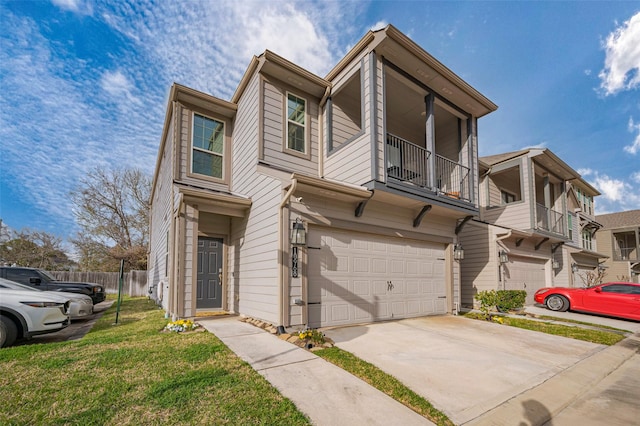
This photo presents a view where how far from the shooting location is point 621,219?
2436 centimetres

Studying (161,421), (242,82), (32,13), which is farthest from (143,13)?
(161,421)

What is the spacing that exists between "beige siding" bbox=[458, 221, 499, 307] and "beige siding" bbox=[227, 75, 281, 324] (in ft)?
24.1

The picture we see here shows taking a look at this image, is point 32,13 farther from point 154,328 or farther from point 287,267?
point 287,267

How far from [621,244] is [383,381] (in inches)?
1288

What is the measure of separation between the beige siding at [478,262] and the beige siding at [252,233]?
24.1 ft

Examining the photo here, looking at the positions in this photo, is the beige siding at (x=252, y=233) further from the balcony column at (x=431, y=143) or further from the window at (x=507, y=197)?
the window at (x=507, y=197)

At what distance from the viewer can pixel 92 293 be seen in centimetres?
1052

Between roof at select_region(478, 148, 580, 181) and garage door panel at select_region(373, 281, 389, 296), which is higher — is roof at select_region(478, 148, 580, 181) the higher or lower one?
the higher one

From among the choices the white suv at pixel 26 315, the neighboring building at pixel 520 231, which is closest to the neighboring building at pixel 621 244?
the neighboring building at pixel 520 231

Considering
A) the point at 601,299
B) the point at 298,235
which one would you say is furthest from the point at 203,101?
the point at 601,299

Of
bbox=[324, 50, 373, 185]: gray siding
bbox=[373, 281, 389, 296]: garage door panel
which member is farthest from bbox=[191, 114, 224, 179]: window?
bbox=[373, 281, 389, 296]: garage door panel

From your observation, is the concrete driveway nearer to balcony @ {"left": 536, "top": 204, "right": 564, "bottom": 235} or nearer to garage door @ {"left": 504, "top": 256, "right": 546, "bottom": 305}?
garage door @ {"left": 504, "top": 256, "right": 546, "bottom": 305}

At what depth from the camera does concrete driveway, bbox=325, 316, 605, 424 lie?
3.13m

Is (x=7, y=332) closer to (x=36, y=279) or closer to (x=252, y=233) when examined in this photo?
(x=252, y=233)
